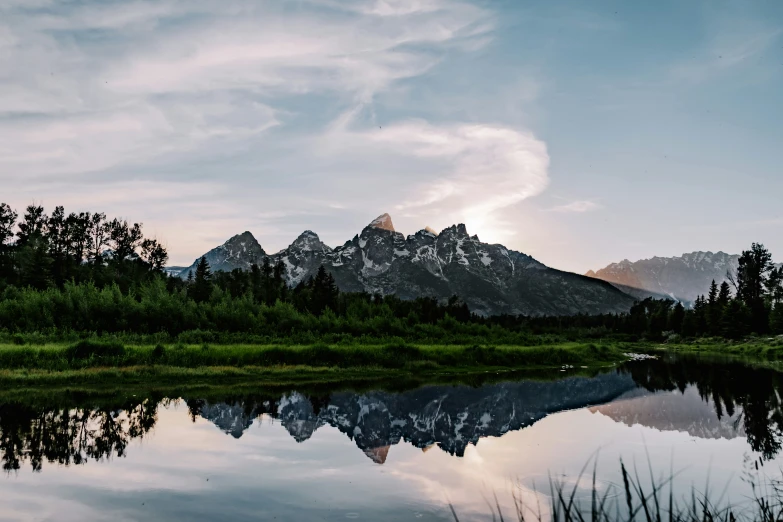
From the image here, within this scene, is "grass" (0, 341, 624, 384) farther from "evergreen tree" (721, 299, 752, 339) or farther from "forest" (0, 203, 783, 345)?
"evergreen tree" (721, 299, 752, 339)

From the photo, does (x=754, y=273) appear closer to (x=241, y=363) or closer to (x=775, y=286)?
(x=775, y=286)

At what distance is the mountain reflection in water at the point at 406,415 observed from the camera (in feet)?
59.9

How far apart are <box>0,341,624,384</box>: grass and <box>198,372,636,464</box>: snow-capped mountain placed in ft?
20.4

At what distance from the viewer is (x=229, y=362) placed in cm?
3584

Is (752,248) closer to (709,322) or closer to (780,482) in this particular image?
(709,322)

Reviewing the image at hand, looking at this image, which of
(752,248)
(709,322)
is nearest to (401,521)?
(709,322)

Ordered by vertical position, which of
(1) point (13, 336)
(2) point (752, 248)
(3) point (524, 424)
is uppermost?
(2) point (752, 248)

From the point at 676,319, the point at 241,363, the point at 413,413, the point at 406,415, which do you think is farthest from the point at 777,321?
the point at 241,363

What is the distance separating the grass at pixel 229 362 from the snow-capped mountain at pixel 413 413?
6228 mm

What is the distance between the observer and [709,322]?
103688mm

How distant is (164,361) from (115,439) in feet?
53.7

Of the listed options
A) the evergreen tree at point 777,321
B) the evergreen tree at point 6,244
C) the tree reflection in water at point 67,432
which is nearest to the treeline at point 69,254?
the evergreen tree at point 6,244

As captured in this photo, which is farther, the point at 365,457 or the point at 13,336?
the point at 13,336

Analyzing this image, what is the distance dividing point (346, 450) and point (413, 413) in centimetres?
709
